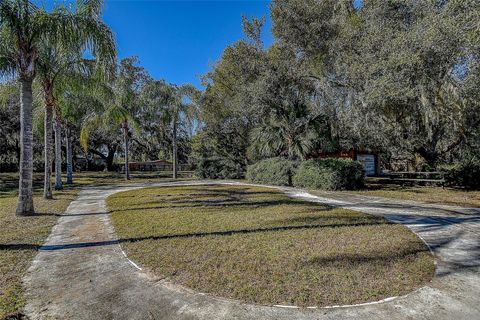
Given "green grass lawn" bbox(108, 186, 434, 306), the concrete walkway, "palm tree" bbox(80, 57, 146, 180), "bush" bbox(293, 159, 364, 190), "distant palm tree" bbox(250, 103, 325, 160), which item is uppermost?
"palm tree" bbox(80, 57, 146, 180)

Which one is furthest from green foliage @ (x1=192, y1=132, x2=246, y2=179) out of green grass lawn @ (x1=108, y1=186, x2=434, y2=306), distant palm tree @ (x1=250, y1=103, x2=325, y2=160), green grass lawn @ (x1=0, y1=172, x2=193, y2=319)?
green grass lawn @ (x1=108, y1=186, x2=434, y2=306)

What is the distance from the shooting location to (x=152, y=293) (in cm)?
327

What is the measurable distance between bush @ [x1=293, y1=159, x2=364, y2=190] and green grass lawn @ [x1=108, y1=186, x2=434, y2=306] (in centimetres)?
596

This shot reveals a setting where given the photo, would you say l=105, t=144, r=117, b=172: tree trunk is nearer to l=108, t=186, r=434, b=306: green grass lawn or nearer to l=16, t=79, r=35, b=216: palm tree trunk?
l=16, t=79, r=35, b=216: palm tree trunk

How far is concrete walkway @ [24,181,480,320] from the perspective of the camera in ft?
9.34

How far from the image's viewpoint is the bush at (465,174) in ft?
43.5

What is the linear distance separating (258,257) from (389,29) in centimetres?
1073

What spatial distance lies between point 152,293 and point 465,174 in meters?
15.1

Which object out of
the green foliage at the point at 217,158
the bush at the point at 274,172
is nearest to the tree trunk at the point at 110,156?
the green foliage at the point at 217,158

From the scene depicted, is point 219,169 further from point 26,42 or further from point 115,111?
point 26,42

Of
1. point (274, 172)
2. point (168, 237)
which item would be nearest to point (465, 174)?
point (274, 172)

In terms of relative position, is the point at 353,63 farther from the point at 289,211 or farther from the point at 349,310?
→ the point at 349,310

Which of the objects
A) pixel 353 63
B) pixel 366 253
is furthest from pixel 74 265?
pixel 353 63

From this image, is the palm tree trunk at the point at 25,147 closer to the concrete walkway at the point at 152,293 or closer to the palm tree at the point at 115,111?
the concrete walkway at the point at 152,293
